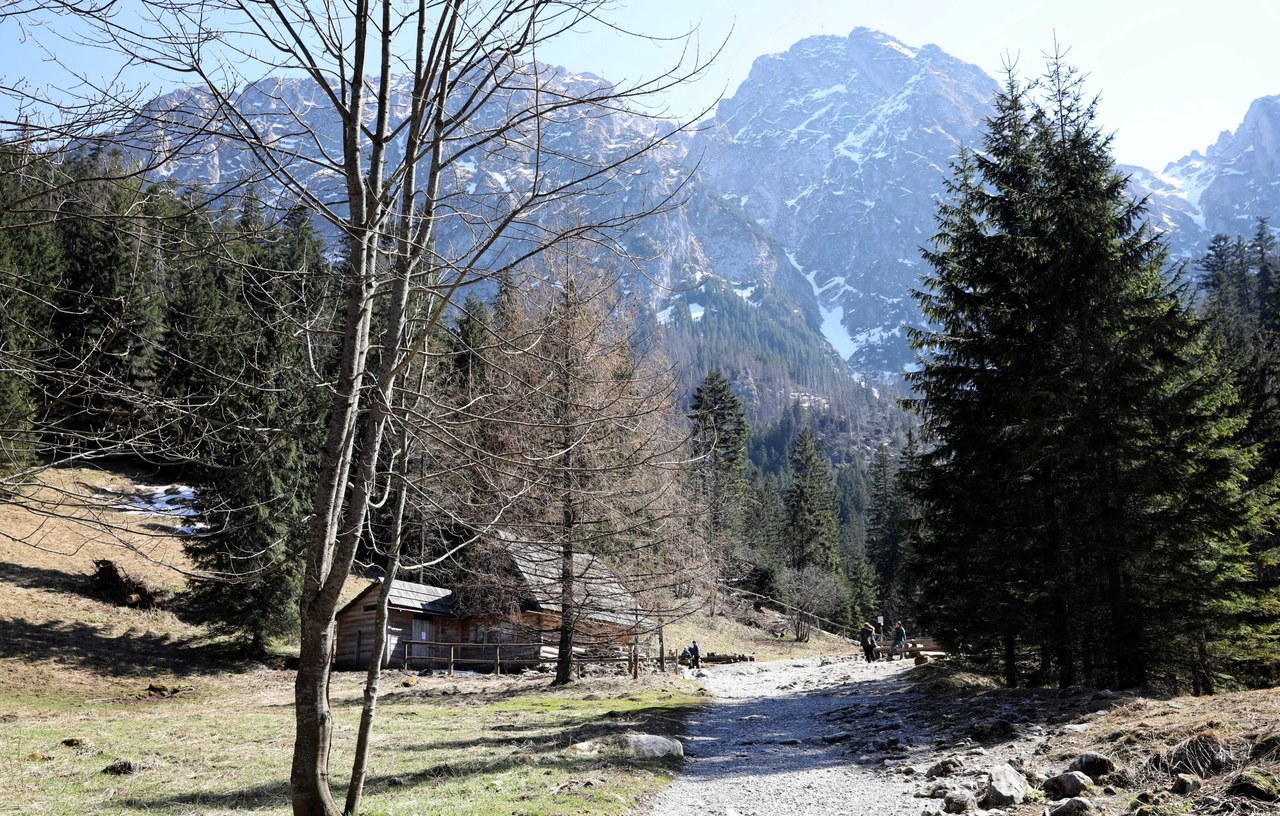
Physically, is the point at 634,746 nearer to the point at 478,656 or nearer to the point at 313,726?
the point at 313,726

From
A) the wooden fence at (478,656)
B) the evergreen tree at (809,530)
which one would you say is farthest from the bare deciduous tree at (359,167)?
the evergreen tree at (809,530)

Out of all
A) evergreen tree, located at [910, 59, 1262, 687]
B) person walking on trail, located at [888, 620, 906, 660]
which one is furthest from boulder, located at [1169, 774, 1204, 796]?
person walking on trail, located at [888, 620, 906, 660]

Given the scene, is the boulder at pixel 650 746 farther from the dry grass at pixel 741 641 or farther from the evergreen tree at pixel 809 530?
the evergreen tree at pixel 809 530

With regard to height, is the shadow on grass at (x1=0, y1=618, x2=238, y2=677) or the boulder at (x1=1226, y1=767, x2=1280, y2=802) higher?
the boulder at (x1=1226, y1=767, x2=1280, y2=802)

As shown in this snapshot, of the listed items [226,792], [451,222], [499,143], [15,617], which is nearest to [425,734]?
[226,792]

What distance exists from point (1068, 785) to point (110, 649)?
25.8 metres

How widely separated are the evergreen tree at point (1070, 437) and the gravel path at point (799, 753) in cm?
328

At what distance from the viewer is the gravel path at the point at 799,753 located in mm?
8094

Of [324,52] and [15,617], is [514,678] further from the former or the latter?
[324,52]

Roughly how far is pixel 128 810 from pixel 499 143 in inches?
289

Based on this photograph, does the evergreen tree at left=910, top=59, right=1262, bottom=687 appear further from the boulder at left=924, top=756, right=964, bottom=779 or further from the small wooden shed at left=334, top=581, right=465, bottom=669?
the small wooden shed at left=334, top=581, right=465, bottom=669

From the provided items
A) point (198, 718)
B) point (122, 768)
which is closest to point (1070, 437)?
point (122, 768)

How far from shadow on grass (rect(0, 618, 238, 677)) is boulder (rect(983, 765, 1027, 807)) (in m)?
23.2

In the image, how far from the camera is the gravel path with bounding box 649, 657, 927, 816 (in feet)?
26.6
